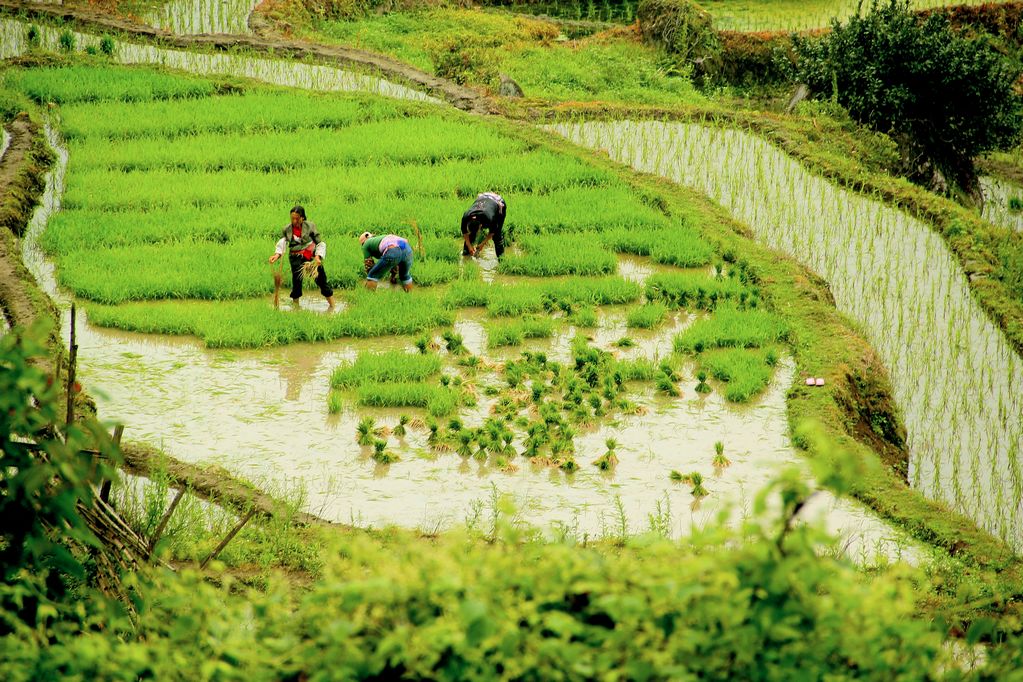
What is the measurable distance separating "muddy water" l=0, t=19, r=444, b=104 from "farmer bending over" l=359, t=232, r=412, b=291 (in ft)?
17.5

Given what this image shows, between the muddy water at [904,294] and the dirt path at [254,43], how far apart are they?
2504mm

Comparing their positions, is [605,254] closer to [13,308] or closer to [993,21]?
[13,308]

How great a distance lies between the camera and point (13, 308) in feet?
26.8

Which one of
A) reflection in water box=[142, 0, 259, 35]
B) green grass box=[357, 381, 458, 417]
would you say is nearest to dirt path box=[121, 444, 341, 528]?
green grass box=[357, 381, 458, 417]

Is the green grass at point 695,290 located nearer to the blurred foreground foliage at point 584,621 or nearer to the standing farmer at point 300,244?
the standing farmer at point 300,244

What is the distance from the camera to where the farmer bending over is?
870 centimetres

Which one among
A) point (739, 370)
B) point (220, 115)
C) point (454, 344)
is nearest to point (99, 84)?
point (220, 115)

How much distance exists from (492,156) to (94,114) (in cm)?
430

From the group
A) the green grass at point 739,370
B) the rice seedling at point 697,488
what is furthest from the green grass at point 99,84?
the rice seedling at point 697,488

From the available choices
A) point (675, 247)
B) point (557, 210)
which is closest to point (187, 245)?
point (557, 210)

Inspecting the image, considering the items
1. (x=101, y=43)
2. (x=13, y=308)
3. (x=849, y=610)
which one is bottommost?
Result: (x=13, y=308)

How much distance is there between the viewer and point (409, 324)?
27.5 ft

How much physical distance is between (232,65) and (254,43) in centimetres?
86

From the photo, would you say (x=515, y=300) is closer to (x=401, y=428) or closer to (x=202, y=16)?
(x=401, y=428)
